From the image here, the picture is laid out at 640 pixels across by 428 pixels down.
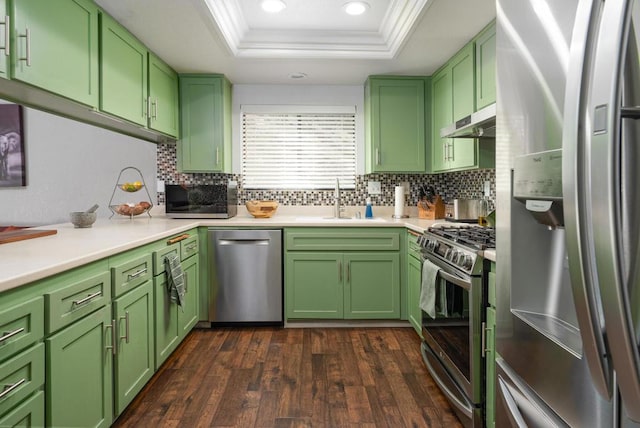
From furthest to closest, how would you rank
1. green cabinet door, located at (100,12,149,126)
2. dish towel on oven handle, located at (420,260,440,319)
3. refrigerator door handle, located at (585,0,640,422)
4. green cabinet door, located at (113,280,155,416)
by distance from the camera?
green cabinet door, located at (100,12,149,126), dish towel on oven handle, located at (420,260,440,319), green cabinet door, located at (113,280,155,416), refrigerator door handle, located at (585,0,640,422)

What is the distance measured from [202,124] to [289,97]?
885 mm

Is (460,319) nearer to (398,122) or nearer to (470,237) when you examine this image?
(470,237)

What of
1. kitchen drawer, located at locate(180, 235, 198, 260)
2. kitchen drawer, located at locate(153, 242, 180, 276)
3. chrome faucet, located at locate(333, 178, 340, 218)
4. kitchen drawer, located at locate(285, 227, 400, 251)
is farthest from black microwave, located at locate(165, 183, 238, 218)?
chrome faucet, located at locate(333, 178, 340, 218)

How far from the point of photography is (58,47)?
189 cm

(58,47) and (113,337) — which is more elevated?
(58,47)

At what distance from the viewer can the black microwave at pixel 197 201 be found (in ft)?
11.0

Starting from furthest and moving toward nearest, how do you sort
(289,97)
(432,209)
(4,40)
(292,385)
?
(289,97)
(432,209)
(292,385)
(4,40)

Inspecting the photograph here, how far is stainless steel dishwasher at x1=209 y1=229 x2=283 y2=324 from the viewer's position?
318 centimetres

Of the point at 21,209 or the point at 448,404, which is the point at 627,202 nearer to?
the point at 448,404

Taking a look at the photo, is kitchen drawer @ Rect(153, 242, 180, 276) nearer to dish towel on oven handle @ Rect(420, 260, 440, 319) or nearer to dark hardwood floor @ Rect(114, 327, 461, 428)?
dark hardwood floor @ Rect(114, 327, 461, 428)

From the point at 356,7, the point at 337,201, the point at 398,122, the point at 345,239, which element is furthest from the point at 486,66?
the point at 337,201

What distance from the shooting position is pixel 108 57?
2.35 meters

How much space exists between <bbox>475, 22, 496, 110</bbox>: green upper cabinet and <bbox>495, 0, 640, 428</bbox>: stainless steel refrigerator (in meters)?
1.42

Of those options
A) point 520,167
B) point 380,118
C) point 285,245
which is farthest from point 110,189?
point 520,167
